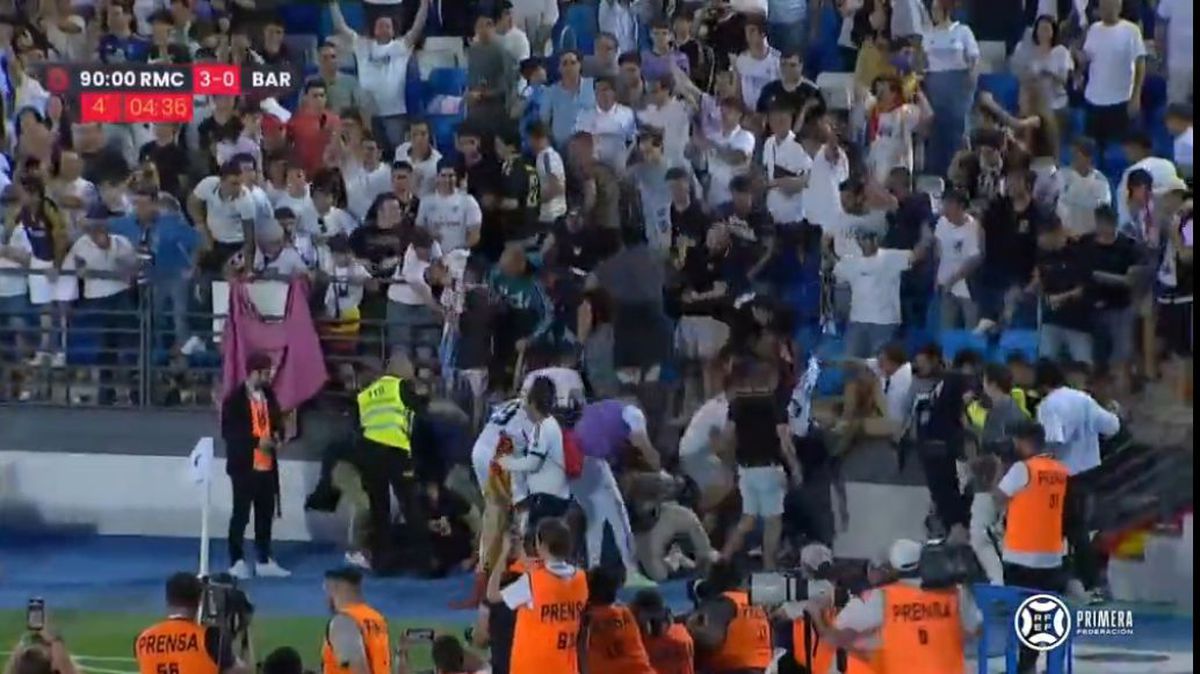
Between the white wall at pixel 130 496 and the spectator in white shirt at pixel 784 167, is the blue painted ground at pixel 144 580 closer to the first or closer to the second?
the white wall at pixel 130 496

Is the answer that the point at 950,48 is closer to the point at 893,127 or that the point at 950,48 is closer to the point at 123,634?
the point at 893,127

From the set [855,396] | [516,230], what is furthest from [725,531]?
[516,230]

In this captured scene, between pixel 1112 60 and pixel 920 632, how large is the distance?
155 inches

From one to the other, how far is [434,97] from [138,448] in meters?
2.59

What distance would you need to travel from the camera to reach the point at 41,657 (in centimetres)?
1150

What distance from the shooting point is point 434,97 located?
14414 millimetres

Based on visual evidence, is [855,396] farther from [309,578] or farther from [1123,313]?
[309,578]

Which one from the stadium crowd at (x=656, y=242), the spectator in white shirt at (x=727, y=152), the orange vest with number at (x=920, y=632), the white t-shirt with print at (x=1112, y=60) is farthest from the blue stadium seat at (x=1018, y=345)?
the orange vest with number at (x=920, y=632)

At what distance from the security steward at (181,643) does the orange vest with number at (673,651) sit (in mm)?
1883

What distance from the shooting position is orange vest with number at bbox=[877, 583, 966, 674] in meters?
11.3

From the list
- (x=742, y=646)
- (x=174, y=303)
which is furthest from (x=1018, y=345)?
(x=174, y=303)

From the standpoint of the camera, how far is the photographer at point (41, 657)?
37.5 feet

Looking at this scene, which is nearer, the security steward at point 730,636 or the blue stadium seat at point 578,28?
the security steward at point 730,636

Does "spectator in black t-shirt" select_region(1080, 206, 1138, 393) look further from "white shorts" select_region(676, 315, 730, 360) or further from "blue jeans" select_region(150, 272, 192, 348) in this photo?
"blue jeans" select_region(150, 272, 192, 348)
